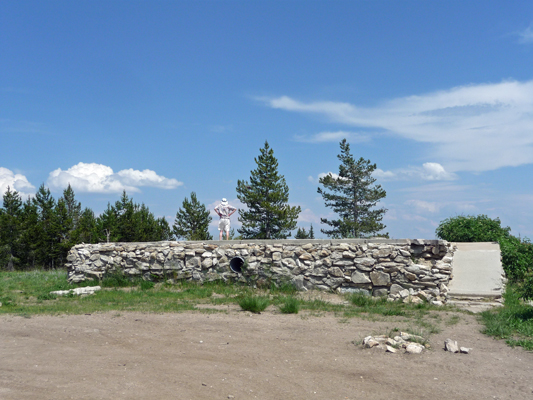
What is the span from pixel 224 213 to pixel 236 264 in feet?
12.4

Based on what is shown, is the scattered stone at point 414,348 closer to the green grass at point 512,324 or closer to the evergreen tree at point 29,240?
the green grass at point 512,324

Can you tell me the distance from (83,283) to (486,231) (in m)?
14.0

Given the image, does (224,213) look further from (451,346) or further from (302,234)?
(302,234)

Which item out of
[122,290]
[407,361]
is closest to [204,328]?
[407,361]

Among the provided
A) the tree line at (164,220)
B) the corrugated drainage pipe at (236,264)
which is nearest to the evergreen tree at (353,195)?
the tree line at (164,220)

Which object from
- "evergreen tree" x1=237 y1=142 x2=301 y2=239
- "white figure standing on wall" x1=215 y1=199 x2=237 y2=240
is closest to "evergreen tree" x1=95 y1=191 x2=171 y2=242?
"evergreen tree" x1=237 y1=142 x2=301 y2=239

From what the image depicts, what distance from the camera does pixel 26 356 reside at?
19.7 feet

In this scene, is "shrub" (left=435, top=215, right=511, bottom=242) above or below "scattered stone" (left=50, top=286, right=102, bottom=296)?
above

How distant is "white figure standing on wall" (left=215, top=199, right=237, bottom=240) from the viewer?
632 inches

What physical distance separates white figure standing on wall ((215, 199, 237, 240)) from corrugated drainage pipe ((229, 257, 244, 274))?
346 cm

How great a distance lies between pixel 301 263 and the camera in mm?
11641

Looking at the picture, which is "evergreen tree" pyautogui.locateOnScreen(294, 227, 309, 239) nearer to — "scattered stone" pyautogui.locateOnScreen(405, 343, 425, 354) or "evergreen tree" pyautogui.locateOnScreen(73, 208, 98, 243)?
"evergreen tree" pyautogui.locateOnScreen(73, 208, 98, 243)

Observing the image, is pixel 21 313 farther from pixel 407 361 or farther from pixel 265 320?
pixel 407 361

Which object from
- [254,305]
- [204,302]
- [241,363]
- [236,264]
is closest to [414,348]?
[241,363]
